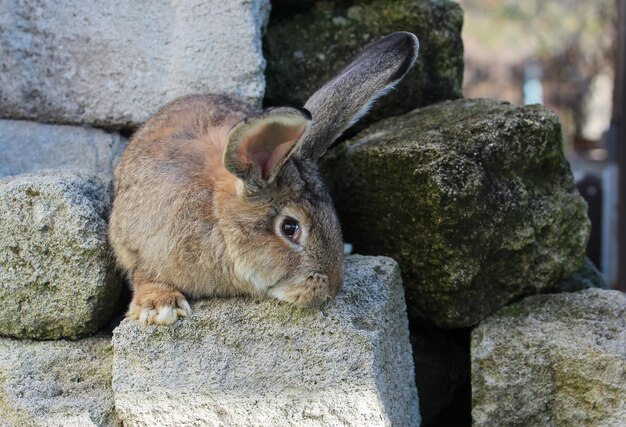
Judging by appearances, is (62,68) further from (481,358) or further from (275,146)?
(481,358)

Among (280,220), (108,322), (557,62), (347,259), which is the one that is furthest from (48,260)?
(557,62)

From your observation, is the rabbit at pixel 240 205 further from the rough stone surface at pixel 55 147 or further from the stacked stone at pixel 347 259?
the rough stone surface at pixel 55 147

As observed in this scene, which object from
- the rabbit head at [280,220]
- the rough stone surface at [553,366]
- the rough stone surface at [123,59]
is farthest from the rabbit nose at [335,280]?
the rough stone surface at [123,59]

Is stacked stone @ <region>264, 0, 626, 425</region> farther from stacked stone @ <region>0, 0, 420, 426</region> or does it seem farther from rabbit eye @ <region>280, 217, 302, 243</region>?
rabbit eye @ <region>280, 217, 302, 243</region>

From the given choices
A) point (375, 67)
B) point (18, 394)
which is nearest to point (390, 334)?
point (375, 67)

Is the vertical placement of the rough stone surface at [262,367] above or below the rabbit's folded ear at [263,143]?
below

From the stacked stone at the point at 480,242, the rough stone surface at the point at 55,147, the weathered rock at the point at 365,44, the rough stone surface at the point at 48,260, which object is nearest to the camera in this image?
the rough stone surface at the point at 48,260

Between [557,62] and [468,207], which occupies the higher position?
[468,207]

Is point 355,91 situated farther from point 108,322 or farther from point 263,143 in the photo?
point 108,322
